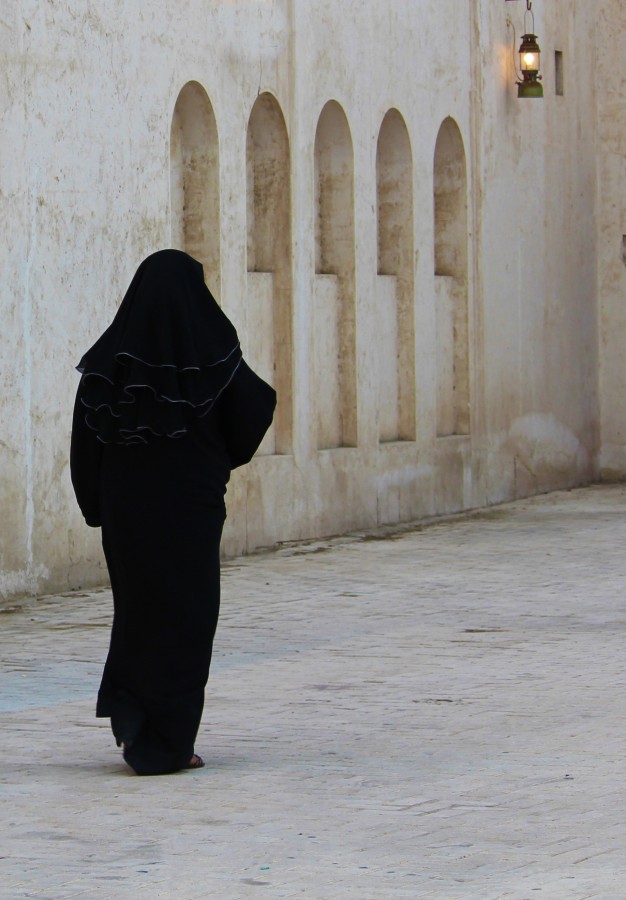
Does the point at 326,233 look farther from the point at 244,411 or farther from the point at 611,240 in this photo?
the point at 244,411

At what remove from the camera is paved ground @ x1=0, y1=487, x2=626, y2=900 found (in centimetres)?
554

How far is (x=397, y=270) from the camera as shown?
716 inches

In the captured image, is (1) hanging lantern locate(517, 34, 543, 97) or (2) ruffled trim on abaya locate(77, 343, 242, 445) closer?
(2) ruffled trim on abaya locate(77, 343, 242, 445)

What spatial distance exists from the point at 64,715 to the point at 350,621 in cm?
346

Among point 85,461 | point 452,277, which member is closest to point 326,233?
point 452,277

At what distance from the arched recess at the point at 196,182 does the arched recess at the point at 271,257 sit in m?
0.84

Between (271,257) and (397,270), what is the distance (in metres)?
2.50

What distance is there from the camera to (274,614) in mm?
11875

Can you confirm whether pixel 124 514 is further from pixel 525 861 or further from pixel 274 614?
pixel 274 614

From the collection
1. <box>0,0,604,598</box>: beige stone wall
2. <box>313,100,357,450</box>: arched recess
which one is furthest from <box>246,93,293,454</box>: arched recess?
<box>313,100,357,450</box>: arched recess

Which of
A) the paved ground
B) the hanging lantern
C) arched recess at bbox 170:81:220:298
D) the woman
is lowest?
the paved ground

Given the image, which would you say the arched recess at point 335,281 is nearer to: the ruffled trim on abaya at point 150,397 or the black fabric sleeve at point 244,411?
the black fabric sleeve at point 244,411

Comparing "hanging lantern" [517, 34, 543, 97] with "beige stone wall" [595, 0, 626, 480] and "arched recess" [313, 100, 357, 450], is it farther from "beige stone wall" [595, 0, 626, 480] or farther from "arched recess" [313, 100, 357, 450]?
"arched recess" [313, 100, 357, 450]

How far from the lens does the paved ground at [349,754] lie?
5539 millimetres
